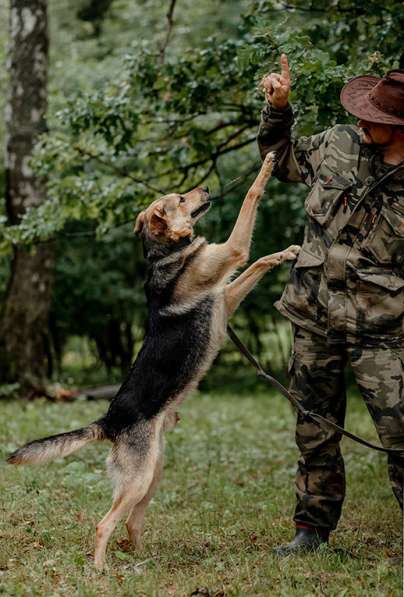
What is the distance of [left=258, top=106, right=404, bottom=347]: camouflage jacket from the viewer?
4.54m

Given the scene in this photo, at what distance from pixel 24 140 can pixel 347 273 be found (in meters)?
8.29

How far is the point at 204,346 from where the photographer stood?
509 cm

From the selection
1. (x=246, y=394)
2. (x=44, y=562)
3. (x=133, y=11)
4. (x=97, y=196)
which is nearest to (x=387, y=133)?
(x=44, y=562)

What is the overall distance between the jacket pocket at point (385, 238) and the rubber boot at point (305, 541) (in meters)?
1.72

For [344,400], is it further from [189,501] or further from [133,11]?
[133,11]

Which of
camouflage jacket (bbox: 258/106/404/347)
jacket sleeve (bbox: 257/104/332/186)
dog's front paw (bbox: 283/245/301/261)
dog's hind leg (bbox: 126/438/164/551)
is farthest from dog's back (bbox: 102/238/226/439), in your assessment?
jacket sleeve (bbox: 257/104/332/186)

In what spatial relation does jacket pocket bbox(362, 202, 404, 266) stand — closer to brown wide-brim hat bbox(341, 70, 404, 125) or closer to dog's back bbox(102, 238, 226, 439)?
brown wide-brim hat bbox(341, 70, 404, 125)

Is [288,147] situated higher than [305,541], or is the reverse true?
[288,147]

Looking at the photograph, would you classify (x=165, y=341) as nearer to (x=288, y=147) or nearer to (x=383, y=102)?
(x=288, y=147)

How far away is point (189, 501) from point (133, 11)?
1660 centimetres

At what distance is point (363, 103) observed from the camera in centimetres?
454

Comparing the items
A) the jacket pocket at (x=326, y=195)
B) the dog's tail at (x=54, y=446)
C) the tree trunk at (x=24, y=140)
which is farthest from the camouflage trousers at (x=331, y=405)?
the tree trunk at (x=24, y=140)

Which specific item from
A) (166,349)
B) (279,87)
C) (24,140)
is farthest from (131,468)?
(24,140)

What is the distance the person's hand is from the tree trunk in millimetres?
7327
